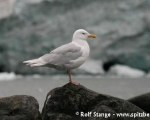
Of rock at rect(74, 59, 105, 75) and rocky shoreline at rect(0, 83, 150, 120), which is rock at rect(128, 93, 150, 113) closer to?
rocky shoreline at rect(0, 83, 150, 120)

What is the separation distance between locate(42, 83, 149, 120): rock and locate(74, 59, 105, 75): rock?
10.9m

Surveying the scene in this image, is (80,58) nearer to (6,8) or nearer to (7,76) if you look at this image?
(7,76)

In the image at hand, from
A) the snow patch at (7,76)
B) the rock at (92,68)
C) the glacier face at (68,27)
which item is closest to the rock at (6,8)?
the glacier face at (68,27)

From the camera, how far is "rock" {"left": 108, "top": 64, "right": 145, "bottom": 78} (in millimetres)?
14492

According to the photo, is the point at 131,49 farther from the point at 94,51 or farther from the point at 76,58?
the point at 76,58

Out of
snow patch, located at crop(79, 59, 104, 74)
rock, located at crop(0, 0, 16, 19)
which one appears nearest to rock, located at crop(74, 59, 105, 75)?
snow patch, located at crop(79, 59, 104, 74)

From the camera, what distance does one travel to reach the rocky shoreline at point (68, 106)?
123 inches

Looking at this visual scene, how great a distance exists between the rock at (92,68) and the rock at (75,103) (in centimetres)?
1086

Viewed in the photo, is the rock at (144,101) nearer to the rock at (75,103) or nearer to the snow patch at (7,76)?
the rock at (75,103)

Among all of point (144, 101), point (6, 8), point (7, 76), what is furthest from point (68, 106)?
point (6, 8)

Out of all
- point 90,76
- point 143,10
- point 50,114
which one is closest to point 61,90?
point 50,114

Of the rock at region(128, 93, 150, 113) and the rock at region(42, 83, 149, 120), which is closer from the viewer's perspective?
the rock at region(42, 83, 149, 120)

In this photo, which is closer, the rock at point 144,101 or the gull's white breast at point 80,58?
the gull's white breast at point 80,58

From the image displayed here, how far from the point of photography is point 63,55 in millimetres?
3238
